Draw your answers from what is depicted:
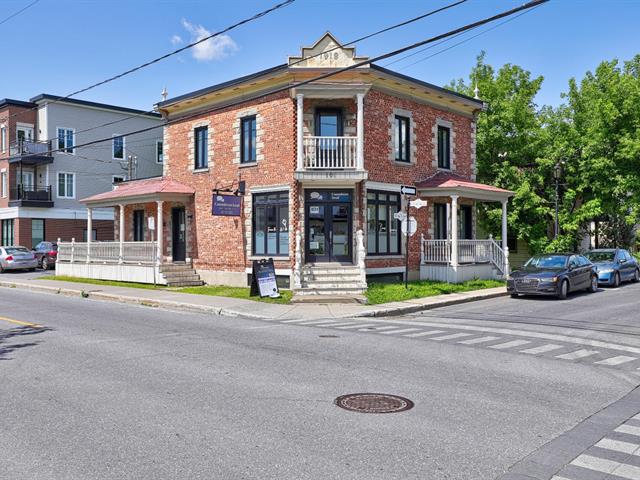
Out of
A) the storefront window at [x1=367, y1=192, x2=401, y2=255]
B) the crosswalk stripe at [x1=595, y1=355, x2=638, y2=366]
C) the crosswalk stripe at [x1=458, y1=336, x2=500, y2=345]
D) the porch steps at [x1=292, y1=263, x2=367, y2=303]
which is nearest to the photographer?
the crosswalk stripe at [x1=595, y1=355, x2=638, y2=366]

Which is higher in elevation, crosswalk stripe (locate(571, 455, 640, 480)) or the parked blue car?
the parked blue car

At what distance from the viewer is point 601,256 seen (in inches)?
968

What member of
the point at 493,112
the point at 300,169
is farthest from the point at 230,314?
the point at 493,112

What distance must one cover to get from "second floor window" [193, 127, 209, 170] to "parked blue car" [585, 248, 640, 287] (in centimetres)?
1683

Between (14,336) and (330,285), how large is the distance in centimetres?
Answer: 990

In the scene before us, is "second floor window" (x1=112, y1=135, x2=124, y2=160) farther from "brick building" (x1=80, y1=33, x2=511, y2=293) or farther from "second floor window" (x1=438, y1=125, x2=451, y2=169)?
"second floor window" (x1=438, y1=125, x2=451, y2=169)

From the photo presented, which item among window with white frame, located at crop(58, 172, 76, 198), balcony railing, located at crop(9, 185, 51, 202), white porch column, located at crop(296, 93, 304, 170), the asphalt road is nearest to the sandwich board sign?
white porch column, located at crop(296, 93, 304, 170)

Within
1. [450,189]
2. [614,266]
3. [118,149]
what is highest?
[118,149]

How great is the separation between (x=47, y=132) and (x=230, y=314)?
31.6 meters

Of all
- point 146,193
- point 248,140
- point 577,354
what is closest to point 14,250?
point 146,193

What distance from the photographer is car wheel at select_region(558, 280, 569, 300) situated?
1875 centimetres

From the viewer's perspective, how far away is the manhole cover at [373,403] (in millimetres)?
6375

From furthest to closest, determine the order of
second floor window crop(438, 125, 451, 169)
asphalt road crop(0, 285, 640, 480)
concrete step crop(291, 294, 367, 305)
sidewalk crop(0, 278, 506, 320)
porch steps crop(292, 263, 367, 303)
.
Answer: second floor window crop(438, 125, 451, 169)
porch steps crop(292, 263, 367, 303)
concrete step crop(291, 294, 367, 305)
sidewalk crop(0, 278, 506, 320)
asphalt road crop(0, 285, 640, 480)

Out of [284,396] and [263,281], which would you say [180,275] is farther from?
[284,396]
